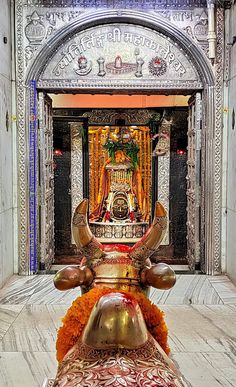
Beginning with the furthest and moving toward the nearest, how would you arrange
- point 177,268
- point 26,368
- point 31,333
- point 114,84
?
point 177,268 → point 114,84 → point 31,333 → point 26,368

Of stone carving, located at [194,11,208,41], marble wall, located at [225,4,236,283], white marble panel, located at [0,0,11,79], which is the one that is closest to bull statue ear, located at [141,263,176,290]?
marble wall, located at [225,4,236,283]

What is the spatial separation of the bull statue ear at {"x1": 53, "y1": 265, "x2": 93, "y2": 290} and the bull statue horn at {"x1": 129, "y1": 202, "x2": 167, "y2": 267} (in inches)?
8.9

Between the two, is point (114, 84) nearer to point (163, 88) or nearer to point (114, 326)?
point (163, 88)

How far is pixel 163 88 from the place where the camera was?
6191mm

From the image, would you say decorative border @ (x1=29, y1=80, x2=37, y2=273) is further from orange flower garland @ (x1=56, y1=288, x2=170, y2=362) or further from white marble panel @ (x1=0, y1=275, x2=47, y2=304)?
orange flower garland @ (x1=56, y1=288, x2=170, y2=362)

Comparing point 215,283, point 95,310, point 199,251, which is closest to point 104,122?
point 199,251

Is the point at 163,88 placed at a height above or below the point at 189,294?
above

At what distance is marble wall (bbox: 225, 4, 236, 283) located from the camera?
5.86 meters

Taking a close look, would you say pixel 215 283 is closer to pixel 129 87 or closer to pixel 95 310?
pixel 129 87

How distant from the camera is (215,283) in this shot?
576cm

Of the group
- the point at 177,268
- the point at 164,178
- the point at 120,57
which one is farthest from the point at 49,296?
the point at 164,178

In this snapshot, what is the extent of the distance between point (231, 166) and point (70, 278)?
399 cm

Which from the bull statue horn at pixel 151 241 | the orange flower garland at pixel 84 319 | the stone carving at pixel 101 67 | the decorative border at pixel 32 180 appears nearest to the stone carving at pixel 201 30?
the stone carving at pixel 101 67

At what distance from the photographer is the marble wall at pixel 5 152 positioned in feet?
18.4
